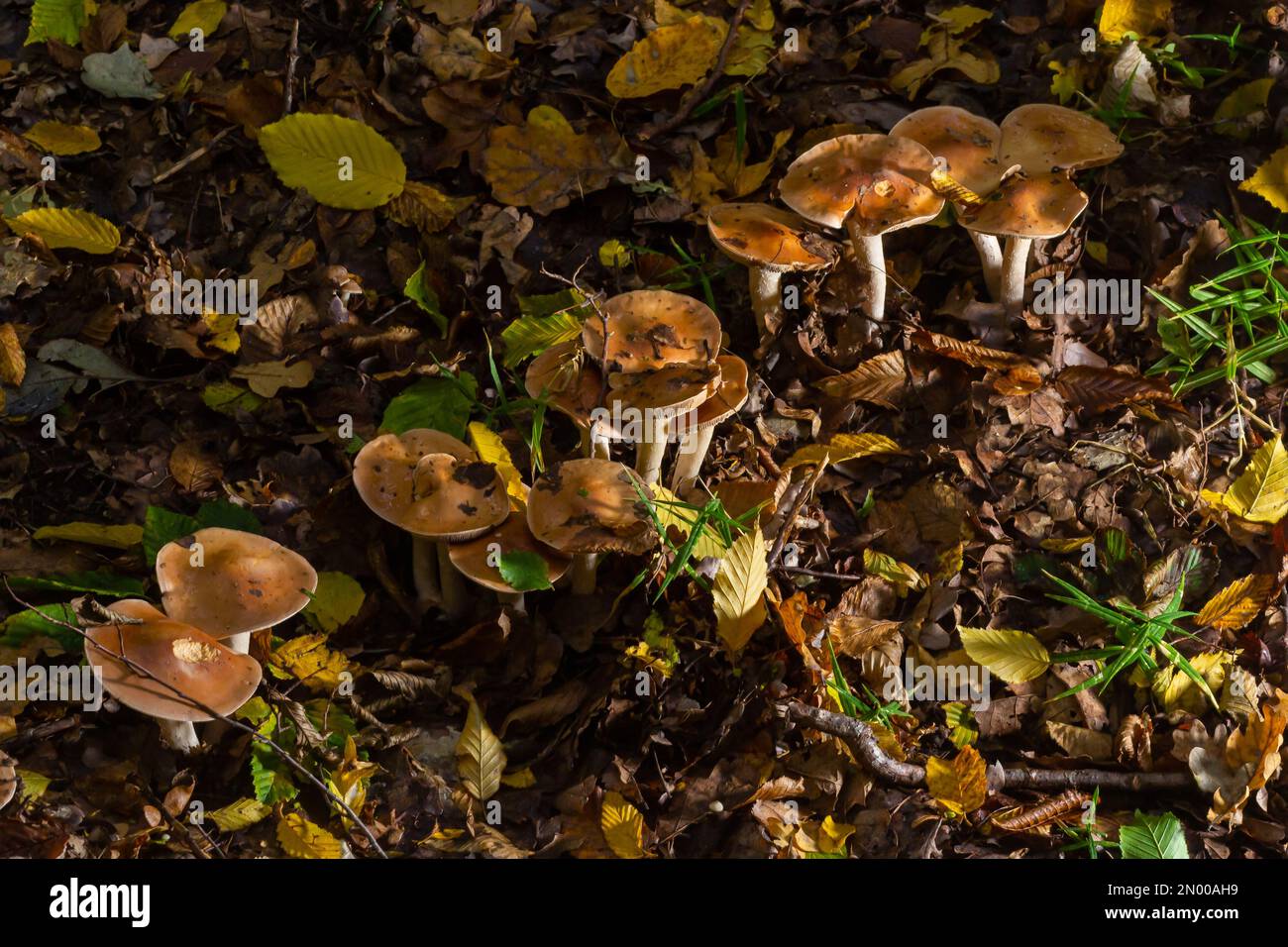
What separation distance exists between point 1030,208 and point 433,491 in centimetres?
265

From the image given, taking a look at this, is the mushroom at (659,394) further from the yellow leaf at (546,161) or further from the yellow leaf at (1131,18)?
the yellow leaf at (1131,18)

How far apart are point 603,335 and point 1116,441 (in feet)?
7.44

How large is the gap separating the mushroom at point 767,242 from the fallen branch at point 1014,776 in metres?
1.76

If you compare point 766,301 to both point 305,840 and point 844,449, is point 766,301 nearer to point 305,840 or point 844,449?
point 844,449

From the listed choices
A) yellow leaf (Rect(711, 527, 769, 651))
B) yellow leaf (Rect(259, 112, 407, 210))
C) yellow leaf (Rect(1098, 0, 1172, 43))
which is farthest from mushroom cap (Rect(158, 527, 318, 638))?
yellow leaf (Rect(1098, 0, 1172, 43))

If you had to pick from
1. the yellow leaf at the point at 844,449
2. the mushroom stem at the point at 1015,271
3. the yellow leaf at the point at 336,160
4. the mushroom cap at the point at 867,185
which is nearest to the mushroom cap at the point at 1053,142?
the mushroom stem at the point at 1015,271

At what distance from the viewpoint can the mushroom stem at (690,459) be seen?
4.47 m

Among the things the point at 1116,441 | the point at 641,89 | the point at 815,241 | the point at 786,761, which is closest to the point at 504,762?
the point at 786,761

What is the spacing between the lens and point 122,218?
19.0ft

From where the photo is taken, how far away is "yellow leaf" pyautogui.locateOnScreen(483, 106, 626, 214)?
5.67 m

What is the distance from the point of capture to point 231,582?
3.92 metres

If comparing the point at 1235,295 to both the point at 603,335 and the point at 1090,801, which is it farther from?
the point at 603,335

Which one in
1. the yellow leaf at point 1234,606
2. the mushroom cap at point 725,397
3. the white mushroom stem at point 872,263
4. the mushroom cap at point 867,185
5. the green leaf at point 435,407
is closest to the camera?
the mushroom cap at point 725,397

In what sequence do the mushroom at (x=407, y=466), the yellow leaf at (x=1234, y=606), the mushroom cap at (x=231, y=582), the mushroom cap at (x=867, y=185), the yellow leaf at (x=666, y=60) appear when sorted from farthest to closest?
the yellow leaf at (x=666, y=60)
the mushroom cap at (x=867, y=185)
the yellow leaf at (x=1234, y=606)
the mushroom at (x=407, y=466)
the mushroom cap at (x=231, y=582)
